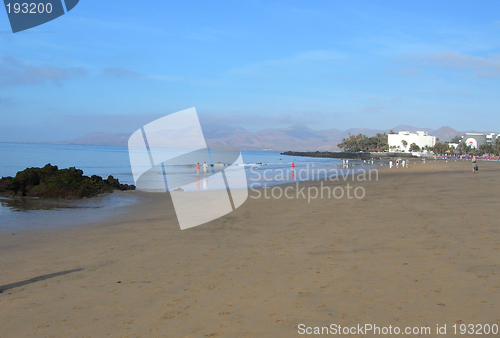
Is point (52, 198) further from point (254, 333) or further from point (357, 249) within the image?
point (254, 333)

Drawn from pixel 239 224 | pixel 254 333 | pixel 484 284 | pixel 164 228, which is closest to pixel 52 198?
pixel 164 228

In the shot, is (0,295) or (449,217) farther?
(449,217)

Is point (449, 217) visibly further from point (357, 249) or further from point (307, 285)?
point (307, 285)

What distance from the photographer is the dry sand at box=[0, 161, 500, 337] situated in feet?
14.2

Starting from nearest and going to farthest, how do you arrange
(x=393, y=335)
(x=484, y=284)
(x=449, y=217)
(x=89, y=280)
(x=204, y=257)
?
(x=393, y=335) → (x=484, y=284) → (x=89, y=280) → (x=204, y=257) → (x=449, y=217)

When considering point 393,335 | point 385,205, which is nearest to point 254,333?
point 393,335

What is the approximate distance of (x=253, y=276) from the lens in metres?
6.03

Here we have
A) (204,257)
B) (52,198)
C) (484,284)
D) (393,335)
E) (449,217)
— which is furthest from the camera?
(52,198)

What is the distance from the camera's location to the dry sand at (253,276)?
4320 mm

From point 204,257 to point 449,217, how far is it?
23.5 feet

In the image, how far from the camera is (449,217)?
10.2 m

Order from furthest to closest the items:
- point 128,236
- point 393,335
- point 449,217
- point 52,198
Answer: point 52,198
point 449,217
point 128,236
point 393,335

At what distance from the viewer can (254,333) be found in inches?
158

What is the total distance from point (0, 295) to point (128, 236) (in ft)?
13.9
